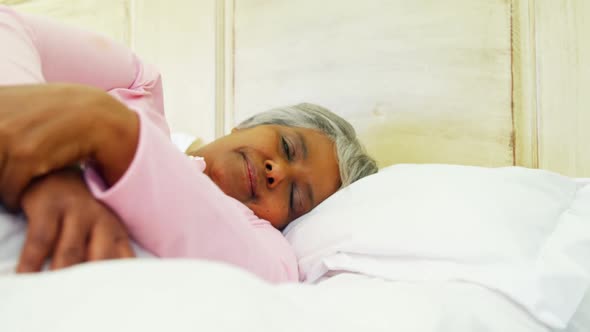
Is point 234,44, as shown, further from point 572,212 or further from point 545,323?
point 545,323

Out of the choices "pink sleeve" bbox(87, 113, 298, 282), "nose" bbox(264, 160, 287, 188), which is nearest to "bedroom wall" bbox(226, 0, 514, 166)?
"nose" bbox(264, 160, 287, 188)

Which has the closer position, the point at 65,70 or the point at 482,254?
the point at 482,254

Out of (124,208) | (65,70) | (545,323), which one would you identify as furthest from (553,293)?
(65,70)

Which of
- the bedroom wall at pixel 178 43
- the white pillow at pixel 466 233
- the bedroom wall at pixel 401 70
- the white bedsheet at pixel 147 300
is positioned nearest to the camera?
the white bedsheet at pixel 147 300

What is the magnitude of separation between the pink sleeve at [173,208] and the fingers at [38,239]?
0.05 m

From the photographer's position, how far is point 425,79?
53.7 inches

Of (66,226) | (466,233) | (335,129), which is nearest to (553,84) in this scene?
(335,129)

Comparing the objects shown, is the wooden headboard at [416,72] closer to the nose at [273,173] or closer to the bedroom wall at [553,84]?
the bedroom wall at [553,84]

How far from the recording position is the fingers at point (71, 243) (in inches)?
18.7

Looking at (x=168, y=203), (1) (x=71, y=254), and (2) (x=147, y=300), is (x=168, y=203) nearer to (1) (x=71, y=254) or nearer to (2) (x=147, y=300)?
(1) (x=71, y=254)

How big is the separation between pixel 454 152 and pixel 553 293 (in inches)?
25.0

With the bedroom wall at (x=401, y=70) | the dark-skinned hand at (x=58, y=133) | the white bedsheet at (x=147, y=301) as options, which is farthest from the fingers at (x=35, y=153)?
the bedroom wall at (x=401, y=70)

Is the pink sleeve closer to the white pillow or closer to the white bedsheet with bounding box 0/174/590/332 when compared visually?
the white bedsheet with bounding box 0/174/590/332

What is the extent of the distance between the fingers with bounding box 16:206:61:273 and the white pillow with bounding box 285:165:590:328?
0.46 m
